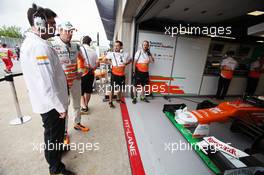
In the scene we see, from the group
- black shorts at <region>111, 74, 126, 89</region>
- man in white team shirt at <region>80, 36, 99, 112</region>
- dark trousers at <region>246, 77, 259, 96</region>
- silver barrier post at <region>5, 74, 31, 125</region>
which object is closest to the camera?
silver barrier post at <region>5, 74, 31, 125</region>

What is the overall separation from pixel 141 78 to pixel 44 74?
97.7 inches

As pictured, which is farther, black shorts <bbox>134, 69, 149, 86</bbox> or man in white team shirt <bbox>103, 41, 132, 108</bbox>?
black shorts <bbox>134, 69, 149, 86</bbox>

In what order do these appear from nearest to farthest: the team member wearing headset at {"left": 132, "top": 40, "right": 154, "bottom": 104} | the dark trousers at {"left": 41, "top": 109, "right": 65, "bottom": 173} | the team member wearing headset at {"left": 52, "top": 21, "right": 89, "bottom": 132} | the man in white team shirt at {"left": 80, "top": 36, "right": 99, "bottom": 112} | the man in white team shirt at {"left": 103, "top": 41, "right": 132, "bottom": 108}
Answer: the dark trousers at {"left": 41, "top": 109, "right": 65, "bottom": 173}
the team member wearing headset at {"left": 52, "top": 21, "right": 89, "bottom": 132}
the man in white team shirt at {"left": 80, "top": 36, "right": 99, "bottom": 112}
the man in white team shirt at {"left": 103, "top": 41, "right": 132, "bottom": 108}
the team member wearing headset at {"left": 132, "top": 40, "right": 154, "bottom": 104}

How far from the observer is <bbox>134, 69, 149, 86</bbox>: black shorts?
127 inches

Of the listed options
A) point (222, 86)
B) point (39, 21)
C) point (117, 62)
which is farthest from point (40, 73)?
point (222, 86)

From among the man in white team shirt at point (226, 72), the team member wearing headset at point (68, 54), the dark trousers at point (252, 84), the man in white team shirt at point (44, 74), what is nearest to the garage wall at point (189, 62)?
the man in white team shirt at point (226, 72)

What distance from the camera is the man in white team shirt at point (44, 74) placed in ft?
3.02

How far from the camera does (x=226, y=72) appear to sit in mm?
3816

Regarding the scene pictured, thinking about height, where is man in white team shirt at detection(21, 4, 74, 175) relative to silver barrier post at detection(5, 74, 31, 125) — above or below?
above

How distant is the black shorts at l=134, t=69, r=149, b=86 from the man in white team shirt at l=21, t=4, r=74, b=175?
7.40 feet

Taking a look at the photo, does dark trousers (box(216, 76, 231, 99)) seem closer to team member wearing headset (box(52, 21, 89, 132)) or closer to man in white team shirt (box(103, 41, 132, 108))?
man in white team shirt (box(103, 41, 132, 108))

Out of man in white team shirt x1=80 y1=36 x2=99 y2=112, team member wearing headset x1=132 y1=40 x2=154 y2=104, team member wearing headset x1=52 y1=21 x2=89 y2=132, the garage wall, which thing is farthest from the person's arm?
the garage wall

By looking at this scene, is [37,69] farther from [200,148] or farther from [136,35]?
[136,35]

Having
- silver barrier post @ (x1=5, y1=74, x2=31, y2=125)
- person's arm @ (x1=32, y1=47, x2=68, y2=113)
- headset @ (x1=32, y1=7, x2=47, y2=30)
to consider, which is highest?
headset @ (x1=32, y1=7, x2=47, y2=30)
